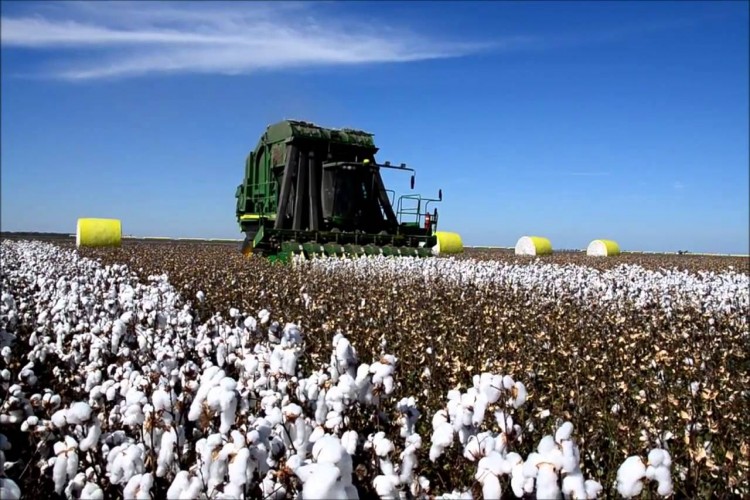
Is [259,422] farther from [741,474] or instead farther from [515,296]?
[515,296]

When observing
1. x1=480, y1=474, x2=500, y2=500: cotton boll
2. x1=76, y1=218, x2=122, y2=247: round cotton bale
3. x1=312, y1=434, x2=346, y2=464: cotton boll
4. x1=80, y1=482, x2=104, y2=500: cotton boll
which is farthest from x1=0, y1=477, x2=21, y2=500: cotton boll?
x1=76, y1=218, x2=122, y2=247: round cotton bale

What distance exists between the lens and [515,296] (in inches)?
422

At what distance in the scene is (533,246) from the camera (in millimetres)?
31109

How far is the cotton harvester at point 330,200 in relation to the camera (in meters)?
18.3

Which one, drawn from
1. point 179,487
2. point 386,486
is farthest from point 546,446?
point 179,487

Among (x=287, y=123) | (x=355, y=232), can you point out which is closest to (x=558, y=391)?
(x=355, y=232)

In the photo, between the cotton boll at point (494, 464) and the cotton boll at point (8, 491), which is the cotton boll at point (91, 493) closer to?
the cotton boll at point (8, 491)

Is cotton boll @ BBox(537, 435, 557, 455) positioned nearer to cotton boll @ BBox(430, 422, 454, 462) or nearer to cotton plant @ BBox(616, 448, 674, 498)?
cotton plant @ BBox(616, 448, 674, 498)

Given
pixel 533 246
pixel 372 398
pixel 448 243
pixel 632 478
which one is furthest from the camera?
pixel 533 246

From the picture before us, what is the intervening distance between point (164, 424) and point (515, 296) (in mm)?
8479

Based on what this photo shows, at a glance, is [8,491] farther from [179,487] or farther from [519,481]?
[519,481]

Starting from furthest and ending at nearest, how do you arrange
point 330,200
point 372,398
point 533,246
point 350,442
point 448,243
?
1. point 533,246
2. point 448,243
3. point 330,200
4. point 372,398
5. point 350,442

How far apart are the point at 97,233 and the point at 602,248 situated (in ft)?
73.6

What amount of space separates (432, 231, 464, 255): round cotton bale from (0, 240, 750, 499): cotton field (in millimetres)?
16588
